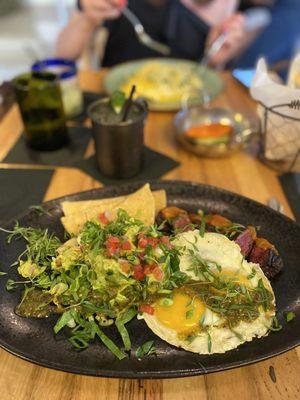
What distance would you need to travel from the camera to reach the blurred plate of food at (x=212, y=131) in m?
1.93

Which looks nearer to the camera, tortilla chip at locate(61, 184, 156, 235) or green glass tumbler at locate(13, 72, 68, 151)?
tortilla chip at locate(61, 184, 156, 235)

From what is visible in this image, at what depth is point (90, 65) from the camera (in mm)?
3520

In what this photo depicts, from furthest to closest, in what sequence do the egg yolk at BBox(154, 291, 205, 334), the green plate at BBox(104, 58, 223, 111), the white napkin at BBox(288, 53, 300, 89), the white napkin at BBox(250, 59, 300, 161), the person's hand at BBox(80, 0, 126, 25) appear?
the person's hand at BBox(80, 0, 126, 25) < the green plate at BBox(104, 58, 223, 111) < the white napkin at BBox(288, 53, 300, 89) < the white napkin at BBox(250, 59, 300, 161) < the egg yolk at BBox(154, 291, 205, 334)

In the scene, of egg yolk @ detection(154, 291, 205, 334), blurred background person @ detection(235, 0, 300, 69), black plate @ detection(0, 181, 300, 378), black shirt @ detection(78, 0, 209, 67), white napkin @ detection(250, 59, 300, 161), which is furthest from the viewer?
blurred background person @ detection(235, 0, 300, 69)

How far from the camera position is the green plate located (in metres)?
2.35

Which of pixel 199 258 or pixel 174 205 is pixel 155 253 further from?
pixel 174 205

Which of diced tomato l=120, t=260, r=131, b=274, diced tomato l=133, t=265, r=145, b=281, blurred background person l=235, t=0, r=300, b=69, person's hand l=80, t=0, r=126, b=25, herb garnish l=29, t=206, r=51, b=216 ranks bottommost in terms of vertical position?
blurred background person l=235, t=0, r=300, b=69

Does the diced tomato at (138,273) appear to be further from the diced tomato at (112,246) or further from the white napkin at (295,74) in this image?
the white napkin at (295,74)

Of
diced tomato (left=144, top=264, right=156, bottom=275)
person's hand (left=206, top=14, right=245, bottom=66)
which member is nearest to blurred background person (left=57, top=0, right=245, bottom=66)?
person's hand (left=206, top=14, right=245, bottom=66)

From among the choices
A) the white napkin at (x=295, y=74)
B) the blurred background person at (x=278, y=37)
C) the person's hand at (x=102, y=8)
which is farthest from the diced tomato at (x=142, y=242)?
the blurred background person at (x=278, y=37)

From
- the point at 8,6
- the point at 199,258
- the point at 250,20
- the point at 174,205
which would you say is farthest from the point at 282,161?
the point at 8,6

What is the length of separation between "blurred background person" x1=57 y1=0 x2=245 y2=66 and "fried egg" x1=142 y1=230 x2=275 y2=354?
224 cm

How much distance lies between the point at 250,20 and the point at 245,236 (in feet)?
9.03

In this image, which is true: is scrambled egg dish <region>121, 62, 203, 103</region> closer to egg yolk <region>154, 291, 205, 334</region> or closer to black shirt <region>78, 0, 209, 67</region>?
black shirt <region>78, 0, 209, 67</region>
